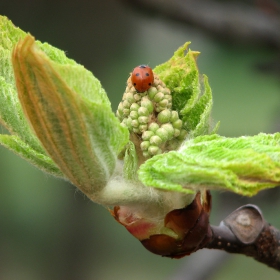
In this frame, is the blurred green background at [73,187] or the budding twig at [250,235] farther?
the blurred green background at [73,187]

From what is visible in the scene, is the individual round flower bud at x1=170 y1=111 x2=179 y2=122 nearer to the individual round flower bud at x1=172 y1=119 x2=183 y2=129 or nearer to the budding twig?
the individual round flower bud at x1=172 y1=119 x2=183 y2=129

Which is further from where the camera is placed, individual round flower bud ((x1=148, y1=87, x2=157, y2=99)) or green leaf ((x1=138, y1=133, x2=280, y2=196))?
individual round flower bud ((x1=148, y1=87, x2=157, y2=99))

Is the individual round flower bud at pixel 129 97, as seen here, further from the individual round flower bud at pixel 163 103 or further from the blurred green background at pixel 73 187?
the blurred green background at pixel 73 187

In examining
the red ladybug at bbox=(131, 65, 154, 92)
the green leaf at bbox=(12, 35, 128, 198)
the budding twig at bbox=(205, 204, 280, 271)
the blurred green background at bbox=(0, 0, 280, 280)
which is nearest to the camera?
the green leaf at bbox=(12, 35, 128, 198)

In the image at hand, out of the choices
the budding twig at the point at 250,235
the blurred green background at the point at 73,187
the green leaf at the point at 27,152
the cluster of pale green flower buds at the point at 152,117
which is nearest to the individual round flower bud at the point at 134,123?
the cluster of pale green flower buds at the point at 152,117

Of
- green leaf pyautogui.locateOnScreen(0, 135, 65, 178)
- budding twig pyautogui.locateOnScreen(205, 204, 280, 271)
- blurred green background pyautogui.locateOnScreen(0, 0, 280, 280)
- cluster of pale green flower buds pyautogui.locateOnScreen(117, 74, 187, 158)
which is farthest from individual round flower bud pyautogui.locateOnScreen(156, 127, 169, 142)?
blurred green background pyautogui.locateOnScreen(0, 0, 280, 280)

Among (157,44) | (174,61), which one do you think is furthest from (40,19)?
(174,61)

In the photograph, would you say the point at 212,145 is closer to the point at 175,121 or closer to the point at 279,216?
the point at 175,121
